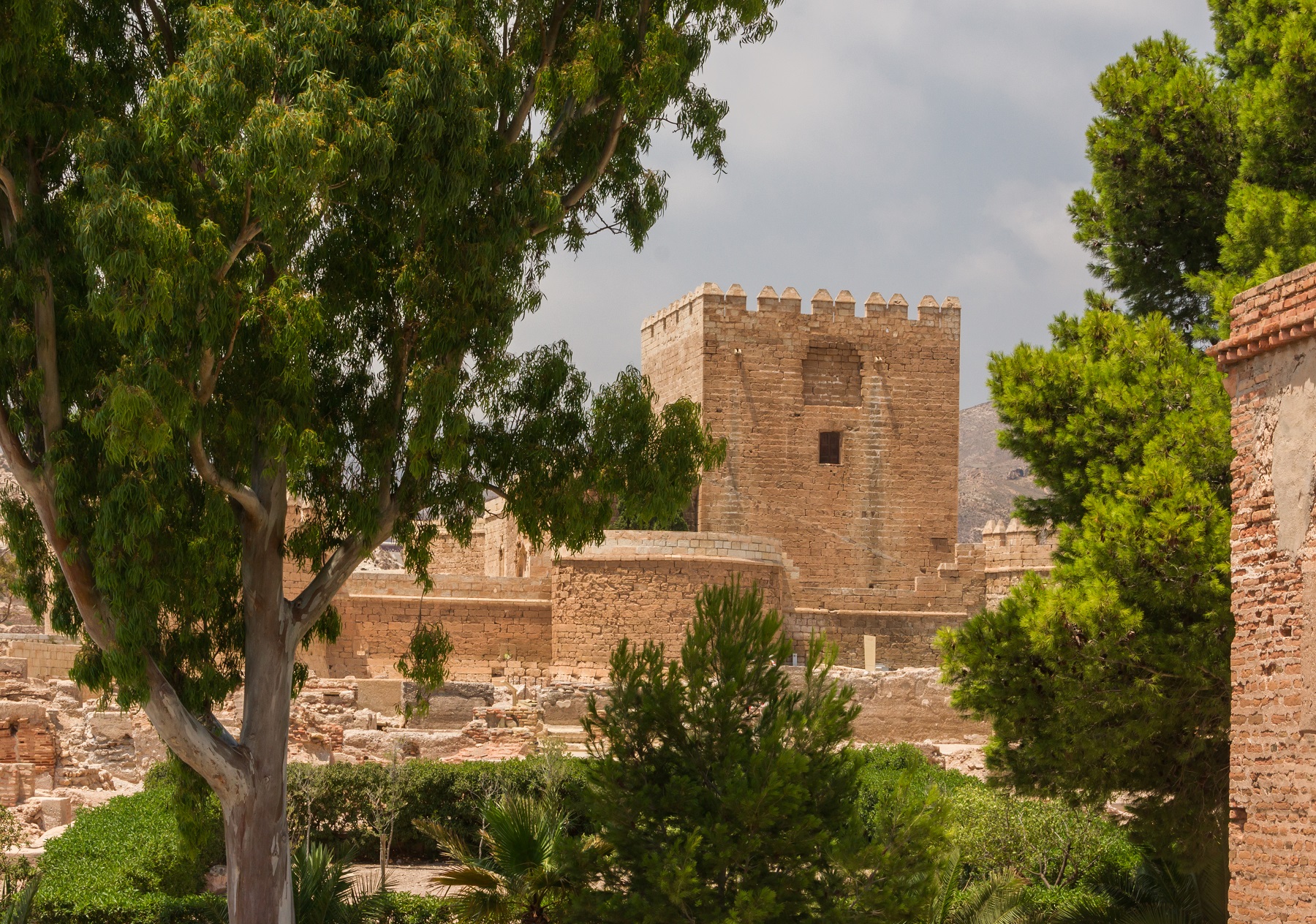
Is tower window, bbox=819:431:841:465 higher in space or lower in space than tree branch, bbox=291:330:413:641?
higher

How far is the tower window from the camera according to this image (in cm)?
3244

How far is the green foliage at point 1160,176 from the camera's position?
37.9 feet

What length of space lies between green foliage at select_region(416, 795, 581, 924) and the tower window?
23.2m

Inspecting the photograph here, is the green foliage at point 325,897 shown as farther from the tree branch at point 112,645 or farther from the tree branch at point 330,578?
the tree branch at point 330,578

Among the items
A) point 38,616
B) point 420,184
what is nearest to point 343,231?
point 420,184

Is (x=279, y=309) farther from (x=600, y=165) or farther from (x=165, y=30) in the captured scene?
(x=600, y=165)

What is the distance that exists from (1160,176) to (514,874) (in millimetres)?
7640

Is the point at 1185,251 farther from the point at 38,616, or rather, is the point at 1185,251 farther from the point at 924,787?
the point at 38,616

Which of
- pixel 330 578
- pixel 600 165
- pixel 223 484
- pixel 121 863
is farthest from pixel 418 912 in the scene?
pixel 600 165

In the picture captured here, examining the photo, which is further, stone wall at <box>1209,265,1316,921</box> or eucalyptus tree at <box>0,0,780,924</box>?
eucalyptus tree at <box>0,0,780,924</box>

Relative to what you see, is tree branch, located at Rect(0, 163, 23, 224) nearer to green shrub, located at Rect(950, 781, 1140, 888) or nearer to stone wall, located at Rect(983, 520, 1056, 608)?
green shrub, located at Rect(950, 781, 1140, 888)

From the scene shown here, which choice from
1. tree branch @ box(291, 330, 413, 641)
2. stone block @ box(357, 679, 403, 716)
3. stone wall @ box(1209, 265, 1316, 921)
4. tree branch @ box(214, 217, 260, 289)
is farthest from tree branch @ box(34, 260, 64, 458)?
stone block @ box(357, 679, 403, 716)

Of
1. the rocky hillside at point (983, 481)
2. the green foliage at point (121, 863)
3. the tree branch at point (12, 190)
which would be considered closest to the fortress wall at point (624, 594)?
the green foliage at point (121, 863)

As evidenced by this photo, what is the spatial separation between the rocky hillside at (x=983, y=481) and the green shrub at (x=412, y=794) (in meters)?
56.1
